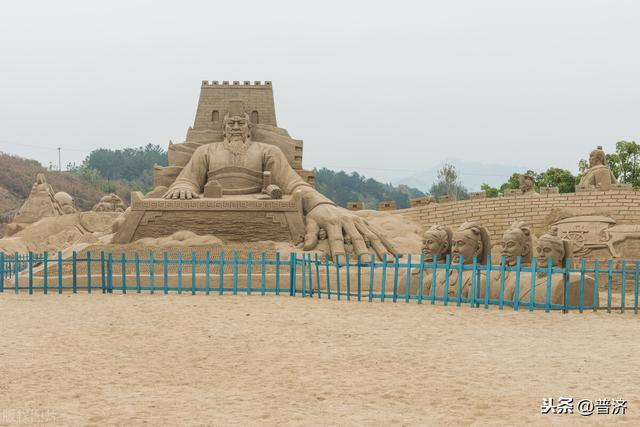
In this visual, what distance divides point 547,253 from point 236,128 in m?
10.1

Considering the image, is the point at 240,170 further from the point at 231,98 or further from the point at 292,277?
the point at 292,277

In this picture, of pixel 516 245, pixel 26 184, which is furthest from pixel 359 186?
pixel 516 245

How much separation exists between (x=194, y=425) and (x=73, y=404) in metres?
1.14

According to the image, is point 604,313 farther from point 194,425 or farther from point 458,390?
point 194,425

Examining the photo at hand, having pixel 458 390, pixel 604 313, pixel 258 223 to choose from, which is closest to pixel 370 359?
pixel 458 390

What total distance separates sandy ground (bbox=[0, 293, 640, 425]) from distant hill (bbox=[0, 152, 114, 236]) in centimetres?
4109

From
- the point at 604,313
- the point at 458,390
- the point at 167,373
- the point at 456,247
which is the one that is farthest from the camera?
the point at 456,247

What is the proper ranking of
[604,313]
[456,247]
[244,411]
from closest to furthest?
[244,411]
[604,313]
[456,247]

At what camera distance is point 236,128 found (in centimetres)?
1923

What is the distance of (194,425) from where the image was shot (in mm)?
5246

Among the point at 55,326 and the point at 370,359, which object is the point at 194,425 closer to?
the point at 370,359

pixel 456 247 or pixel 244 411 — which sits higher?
pixel 456 247

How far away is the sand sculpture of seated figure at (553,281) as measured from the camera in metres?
10.8

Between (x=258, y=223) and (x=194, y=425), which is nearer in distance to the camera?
(x=194, y=425)
